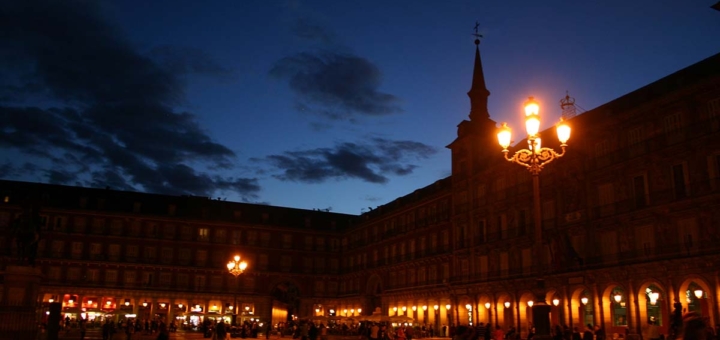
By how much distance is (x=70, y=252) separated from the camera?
206 ft

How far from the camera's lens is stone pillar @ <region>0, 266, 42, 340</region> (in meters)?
20.5

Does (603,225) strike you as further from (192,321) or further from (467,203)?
(192,321)

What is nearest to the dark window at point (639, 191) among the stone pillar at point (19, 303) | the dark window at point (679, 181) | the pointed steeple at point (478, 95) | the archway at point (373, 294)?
the dark window at point (679, 181)

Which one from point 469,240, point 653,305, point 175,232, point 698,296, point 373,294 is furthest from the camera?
point 175,232

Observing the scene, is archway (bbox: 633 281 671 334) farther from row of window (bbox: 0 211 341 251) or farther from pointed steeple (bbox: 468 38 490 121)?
row of window (bbox: 0 211 341 251)

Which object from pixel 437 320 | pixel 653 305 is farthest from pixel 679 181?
pixel 437 320

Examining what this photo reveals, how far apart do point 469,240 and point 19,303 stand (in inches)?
1282

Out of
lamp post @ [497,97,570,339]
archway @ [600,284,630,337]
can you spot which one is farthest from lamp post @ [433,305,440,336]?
lamp post @ [497,97,570,339]

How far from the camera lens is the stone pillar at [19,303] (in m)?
20.5

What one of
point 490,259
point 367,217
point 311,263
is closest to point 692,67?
point 490,259

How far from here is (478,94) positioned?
5197 cm

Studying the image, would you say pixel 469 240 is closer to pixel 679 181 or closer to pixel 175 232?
pixel 679 181

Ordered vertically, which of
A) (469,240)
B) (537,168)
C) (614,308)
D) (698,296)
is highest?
(469,240)

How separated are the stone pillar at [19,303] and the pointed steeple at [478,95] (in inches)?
1439
